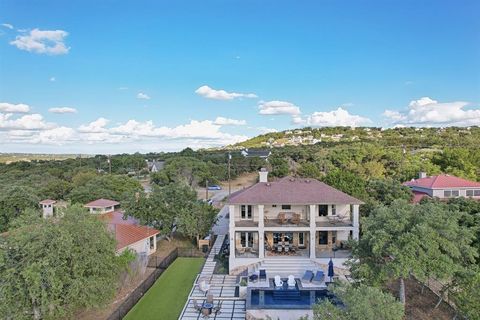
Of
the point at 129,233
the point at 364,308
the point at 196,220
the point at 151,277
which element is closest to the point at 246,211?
the point at 196,220

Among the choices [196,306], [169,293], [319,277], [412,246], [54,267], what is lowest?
[169,293]

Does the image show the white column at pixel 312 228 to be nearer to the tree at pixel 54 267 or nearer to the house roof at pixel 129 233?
the house roof at pixel 129 233

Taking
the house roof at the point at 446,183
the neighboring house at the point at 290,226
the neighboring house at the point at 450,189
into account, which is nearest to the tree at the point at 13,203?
the neighboring house at the point at 290,226

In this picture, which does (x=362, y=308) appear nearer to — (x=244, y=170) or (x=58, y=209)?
(x=58, y=209)

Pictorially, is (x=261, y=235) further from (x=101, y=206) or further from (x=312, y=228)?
(x=101, y=206)

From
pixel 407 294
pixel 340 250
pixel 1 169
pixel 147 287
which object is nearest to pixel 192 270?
pixel 147 287

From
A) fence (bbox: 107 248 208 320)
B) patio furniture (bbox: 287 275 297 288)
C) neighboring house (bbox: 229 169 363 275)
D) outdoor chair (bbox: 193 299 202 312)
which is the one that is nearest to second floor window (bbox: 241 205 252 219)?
neighboring house (bbox: 229 169 363 275)
